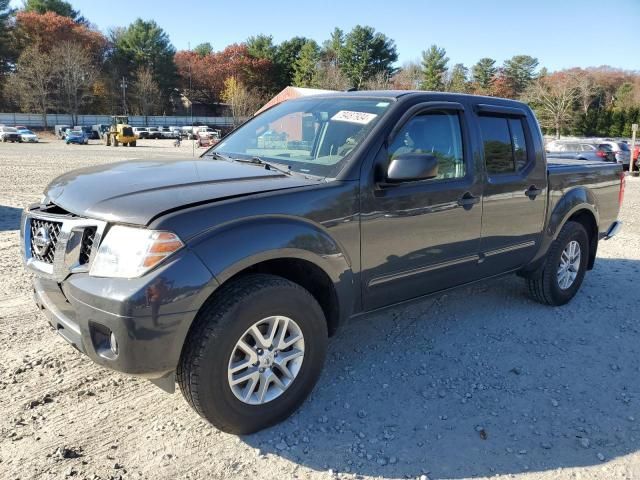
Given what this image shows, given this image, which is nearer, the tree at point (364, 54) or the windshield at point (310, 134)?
the windshield at point (310, 134)

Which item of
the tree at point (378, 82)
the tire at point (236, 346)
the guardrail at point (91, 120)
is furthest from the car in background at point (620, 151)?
the guardrail at point (91, 120)

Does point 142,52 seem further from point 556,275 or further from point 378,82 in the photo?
point 556,275

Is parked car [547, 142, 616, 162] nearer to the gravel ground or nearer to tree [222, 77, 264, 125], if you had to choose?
the gravel ground

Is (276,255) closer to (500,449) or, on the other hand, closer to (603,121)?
(500,449)

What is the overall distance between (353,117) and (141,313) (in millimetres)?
1948

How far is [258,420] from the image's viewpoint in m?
2.92

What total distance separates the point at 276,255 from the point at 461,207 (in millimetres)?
1633

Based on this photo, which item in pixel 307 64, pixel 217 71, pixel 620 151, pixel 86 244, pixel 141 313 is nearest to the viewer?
pixel 141 313

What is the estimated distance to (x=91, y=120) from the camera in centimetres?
7944

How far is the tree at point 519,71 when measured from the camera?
282 feet

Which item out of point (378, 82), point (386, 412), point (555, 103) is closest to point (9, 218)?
point (386, 412)

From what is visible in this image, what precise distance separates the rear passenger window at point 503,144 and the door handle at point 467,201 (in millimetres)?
331

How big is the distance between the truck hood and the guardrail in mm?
64278

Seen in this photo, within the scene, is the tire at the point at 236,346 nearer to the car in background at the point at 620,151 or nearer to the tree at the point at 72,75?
the car in background at the point at 620,151
